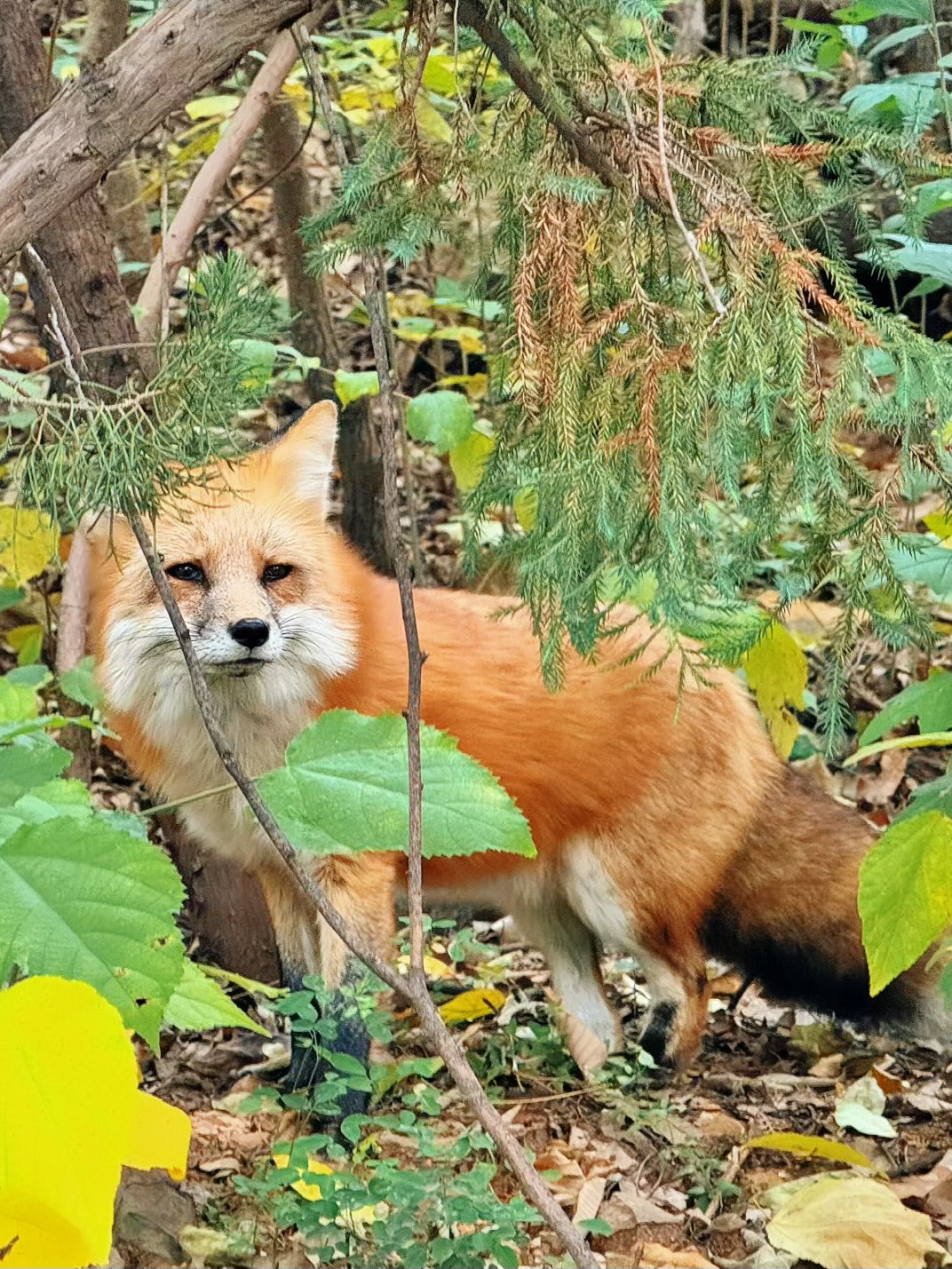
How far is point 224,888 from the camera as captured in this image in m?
4.61

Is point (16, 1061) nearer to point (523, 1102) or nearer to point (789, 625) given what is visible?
point (523, 1102)

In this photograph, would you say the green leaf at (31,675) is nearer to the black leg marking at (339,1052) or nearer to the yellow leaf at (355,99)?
the black leg marking at (339,1052)

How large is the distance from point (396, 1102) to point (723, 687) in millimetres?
1580

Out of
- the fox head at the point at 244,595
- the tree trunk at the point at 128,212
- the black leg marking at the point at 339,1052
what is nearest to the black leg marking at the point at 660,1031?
the black leg marking at the point at 339,1052

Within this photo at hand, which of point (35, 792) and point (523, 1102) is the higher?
point (35, 792)

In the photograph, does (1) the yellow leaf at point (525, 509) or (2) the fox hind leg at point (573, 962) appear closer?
(1) the yellow leaf at point (525, 509)

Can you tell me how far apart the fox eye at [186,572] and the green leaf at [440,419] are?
99 centimetres

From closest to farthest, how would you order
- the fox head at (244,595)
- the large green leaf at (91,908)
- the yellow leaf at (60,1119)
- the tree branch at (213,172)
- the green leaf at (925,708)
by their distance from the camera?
the yellow leaf at (60,1119)
the large green leaf at (91,908)
the green leaf at (925,708)
the fox head at (244,595)
the tree branch at (213,172)

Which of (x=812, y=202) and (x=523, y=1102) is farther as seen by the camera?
(x=523, y=1102)

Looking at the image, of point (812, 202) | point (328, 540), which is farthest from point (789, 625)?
point (812, 202)

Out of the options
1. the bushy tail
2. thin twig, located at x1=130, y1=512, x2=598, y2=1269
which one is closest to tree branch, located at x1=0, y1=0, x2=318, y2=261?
thin twig, located at x1=130, y1=512, x2=598, y2=1269

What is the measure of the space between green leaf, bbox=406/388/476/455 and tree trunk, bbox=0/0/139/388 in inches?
34.0

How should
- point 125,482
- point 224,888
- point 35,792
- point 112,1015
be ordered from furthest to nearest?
point 224,888, point 125,482, point 35,792, point 112,1015

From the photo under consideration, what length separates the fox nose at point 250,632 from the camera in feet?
11.0
